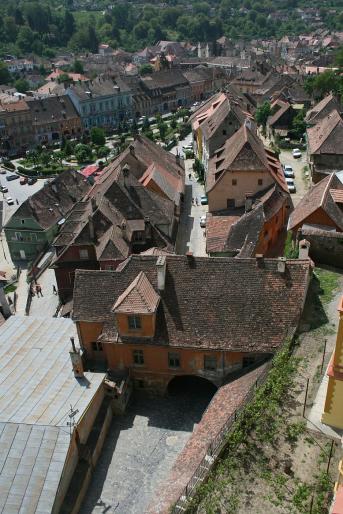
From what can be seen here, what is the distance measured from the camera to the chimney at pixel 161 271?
3284 centimetres

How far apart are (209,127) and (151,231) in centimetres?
2896

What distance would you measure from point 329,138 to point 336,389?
1817 inches

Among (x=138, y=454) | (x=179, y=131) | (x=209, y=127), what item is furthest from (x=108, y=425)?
(x=179, y=131)

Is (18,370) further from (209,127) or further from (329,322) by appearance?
(209,127)

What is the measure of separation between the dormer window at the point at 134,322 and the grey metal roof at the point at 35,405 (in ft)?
12.2

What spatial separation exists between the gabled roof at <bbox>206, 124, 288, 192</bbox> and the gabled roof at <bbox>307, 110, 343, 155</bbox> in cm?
591

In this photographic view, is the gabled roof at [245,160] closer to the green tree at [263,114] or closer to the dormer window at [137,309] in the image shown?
the dormer window at [137,309]

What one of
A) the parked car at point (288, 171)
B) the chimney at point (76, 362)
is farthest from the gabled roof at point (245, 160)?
the chimney at point (76, 362)

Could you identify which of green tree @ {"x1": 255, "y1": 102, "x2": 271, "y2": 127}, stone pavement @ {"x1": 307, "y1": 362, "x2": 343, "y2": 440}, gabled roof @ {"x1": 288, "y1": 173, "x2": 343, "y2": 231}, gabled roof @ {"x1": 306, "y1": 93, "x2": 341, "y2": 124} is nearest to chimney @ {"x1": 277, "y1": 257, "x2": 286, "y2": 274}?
stone pavement @ {"x1": 307, "y1": 362, "x2": 343, "y2": 440}

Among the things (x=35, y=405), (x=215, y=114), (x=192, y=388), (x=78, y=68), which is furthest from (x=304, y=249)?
(x=78, y=68)

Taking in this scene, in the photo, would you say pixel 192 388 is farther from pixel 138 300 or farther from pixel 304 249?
pixel 304 249

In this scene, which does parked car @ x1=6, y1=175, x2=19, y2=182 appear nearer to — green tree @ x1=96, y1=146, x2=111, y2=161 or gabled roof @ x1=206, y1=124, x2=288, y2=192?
green tree @ x1=96, y1=146, x2=111, y2=161

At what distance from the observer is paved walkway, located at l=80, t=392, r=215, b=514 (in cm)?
2792

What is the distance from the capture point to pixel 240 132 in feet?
202
